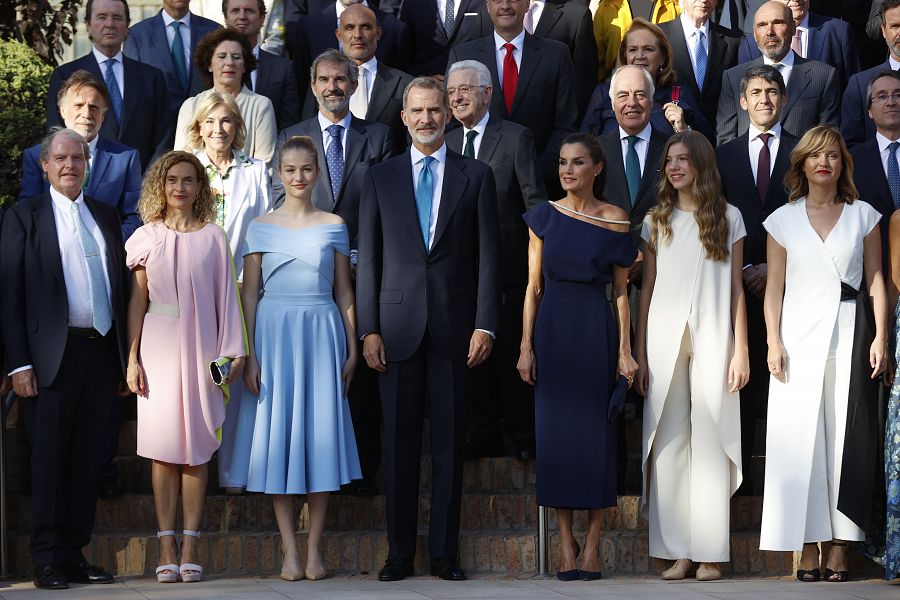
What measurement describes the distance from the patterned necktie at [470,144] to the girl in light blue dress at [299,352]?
943 millimetres

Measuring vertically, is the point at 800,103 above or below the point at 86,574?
above

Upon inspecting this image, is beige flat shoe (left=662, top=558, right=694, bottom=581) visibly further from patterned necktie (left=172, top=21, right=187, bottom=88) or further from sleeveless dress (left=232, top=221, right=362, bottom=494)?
patterned necktie (left=172, top=21, right=187, bottom=88)

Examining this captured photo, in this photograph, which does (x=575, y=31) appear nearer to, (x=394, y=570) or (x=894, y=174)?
(x=894, y=174)

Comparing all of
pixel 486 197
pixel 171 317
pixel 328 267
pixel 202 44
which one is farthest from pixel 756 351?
pixel 202 44

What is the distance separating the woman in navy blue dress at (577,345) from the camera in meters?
7.05

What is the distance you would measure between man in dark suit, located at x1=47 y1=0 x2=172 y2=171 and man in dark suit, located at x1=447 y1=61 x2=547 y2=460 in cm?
190

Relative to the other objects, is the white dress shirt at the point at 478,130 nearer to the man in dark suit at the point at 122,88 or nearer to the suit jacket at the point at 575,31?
the suit jacket at the point at 575,31

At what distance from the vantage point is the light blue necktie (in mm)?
6988

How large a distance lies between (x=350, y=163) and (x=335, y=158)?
93 mm

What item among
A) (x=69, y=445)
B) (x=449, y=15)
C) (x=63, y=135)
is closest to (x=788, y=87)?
(x=449, y=15)

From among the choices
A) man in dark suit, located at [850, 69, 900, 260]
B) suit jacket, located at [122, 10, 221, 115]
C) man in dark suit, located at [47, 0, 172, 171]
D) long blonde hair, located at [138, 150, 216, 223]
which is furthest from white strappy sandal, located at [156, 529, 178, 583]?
man in dark suit, located at [850, 69, 900, 260]

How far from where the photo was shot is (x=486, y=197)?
7.24m

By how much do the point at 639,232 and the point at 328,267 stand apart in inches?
66.1

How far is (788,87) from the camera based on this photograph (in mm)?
8805
